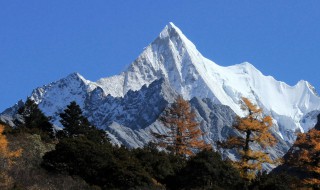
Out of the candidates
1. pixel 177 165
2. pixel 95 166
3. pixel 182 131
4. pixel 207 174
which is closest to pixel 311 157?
pixel 177 165

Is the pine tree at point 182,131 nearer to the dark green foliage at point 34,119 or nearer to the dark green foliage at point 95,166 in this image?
the dark green foliage at point 34,119

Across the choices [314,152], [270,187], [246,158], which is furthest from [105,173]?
[314,152]

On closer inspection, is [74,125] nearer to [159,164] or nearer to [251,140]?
[251,140]

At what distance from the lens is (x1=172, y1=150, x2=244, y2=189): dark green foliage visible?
109 feet

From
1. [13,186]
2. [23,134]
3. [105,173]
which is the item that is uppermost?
[23,134]

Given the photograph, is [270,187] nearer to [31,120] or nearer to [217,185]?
[217,185]

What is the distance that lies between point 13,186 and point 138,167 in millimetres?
7455

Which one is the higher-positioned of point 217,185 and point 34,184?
point 217,185

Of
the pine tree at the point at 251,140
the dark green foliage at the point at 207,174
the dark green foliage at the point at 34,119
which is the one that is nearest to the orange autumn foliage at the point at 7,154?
the dark green foliage at the point at 207,174

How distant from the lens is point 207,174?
33938mm

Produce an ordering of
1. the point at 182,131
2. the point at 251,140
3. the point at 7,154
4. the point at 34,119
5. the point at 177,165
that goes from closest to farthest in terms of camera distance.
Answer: the point at 7,154, the point at 177,165, the point at 251,140, the point at 182,131, the point at 34,119

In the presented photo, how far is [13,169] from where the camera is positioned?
30.8m

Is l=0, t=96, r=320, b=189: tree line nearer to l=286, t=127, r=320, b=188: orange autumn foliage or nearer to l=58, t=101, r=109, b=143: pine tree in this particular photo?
l=286, t=127, r=320, b=188: orange autumn foliage

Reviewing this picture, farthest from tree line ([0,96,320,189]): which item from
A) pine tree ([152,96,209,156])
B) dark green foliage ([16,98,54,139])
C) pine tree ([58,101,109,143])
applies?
dark green foliage ([16,98,54,139])
